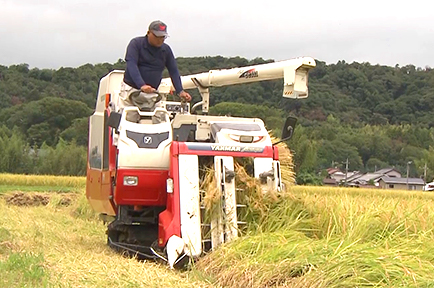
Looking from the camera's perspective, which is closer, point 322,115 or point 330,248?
point 330,248

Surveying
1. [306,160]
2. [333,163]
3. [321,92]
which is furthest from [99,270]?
[333,163]

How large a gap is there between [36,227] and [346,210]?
556 cm

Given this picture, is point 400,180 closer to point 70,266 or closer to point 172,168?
point 172,168

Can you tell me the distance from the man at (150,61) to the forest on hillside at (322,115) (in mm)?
41662

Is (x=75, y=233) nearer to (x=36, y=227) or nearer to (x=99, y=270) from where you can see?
(x=36, y=227)

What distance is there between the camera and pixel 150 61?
9.09 meters

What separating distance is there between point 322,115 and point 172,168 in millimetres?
59012

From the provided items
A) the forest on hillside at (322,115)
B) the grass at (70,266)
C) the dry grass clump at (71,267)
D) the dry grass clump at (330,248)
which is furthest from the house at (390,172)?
the dry grass clump at (330,248)

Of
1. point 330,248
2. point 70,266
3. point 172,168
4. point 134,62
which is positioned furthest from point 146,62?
point 330,248

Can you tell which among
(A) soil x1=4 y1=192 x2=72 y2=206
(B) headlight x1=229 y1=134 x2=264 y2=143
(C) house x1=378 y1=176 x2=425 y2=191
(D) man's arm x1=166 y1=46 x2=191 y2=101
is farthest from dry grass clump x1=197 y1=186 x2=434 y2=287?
(C) house x1=378 y1=176 x2=425 y2=191

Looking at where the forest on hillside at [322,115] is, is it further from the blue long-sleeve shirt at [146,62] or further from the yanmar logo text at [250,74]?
the blue long-sleeve shirt at [146,62]

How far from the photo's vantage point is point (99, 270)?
256 inches

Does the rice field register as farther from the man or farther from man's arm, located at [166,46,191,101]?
the man

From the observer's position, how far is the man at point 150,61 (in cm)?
873
